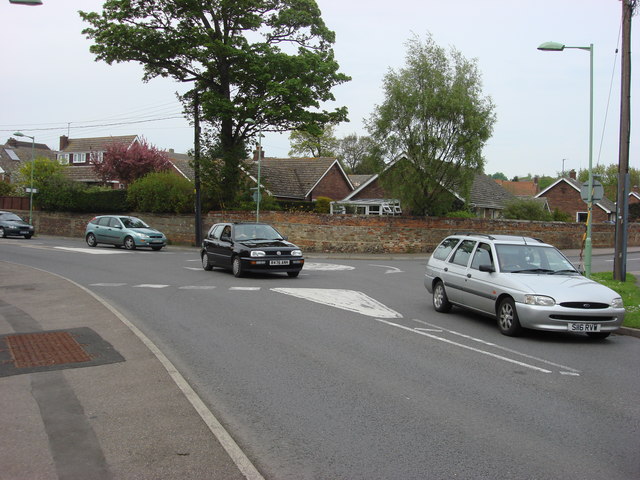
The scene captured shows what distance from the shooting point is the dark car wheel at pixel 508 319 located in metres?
9.19

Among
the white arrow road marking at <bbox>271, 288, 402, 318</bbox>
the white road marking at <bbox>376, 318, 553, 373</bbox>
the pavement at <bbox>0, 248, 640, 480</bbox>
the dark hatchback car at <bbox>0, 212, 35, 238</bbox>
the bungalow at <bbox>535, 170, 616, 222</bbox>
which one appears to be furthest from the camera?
the bungalow at <bbox>535, 170, 616, 222</bbox>

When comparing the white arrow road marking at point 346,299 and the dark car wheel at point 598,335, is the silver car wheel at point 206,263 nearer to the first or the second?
the white arrow road marking at point 346,299

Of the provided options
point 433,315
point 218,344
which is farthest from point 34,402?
point 433,315

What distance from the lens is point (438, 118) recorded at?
27.7 m

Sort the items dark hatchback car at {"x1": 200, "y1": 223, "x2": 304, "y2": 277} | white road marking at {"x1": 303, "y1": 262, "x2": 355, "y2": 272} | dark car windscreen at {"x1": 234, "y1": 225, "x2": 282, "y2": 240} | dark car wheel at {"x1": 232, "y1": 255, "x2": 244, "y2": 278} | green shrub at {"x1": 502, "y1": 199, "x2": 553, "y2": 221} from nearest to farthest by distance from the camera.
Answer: dark hatchback car at {"x1": 200, "y1": 223, "x2": 304, "y2": 277} → dark car wheel at {"x1": 232, "y1": 255, "x2": 244, "y2": 278} → dark car windscreen at {"x1": 234, "y1": 225, "x2": 282, "y2": 240} → white road marking at {"x1": 303, "y1": 262, "x2": 355, "y2": 272} → green shrub at {"x1": 502, "y1": 199, "x2": 553, "y2": 221}

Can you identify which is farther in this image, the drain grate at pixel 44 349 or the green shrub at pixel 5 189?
the green shrub at pixel 5 189

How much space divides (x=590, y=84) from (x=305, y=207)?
1083 inches

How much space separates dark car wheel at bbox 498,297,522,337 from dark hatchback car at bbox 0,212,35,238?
3495cm

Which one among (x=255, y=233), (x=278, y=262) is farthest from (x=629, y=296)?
(x=255, y=233)

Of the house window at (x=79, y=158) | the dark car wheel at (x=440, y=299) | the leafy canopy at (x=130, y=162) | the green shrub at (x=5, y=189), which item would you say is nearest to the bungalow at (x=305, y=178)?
the leafy canopy at (x=130, y=162)

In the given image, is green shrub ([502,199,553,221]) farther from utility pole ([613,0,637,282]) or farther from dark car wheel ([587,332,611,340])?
dark car wheel ([587,332,611,340])

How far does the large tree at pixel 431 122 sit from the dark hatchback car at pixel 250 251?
40.0 ft

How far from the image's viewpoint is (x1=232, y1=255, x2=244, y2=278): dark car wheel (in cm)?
1664

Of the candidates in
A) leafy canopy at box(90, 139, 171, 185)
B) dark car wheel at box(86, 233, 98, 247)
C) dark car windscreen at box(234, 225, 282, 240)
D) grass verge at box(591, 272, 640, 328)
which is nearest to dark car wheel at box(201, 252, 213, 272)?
dark car windscreen at box(234, 225, 282, 240)
